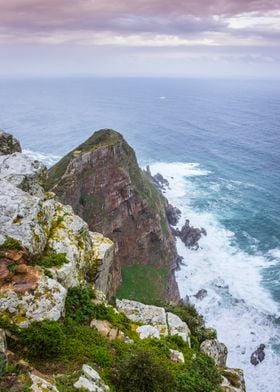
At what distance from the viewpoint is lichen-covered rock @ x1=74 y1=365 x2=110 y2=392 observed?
43.8ft

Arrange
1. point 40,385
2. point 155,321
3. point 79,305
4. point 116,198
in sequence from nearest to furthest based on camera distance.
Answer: point 40,385 < point 79,305 < point 155,321 < point 116,198

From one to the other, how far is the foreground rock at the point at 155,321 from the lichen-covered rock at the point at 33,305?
4888 mm

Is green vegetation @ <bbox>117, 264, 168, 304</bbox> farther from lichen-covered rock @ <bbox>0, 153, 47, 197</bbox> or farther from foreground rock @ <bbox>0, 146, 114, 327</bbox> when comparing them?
lichen-covered rock @ <bbox>0, 153, 47, 197</bbox>

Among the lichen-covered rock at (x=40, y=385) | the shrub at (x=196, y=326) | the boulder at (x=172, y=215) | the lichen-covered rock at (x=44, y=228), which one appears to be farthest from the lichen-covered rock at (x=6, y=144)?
the boulder at (x=172, y=215)

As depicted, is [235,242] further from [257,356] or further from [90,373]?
[90,373]

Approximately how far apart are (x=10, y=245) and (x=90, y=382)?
7039mm

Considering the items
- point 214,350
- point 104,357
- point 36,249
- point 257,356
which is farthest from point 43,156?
point 104,357

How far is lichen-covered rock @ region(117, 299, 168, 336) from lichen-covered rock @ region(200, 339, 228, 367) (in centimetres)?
234

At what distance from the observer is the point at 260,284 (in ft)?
287

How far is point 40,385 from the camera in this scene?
12406 mm

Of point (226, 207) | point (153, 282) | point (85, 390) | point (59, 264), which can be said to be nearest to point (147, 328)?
point (59, 264)

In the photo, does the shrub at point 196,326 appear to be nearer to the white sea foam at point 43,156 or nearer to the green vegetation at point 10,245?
the green vegetation at point 10,245

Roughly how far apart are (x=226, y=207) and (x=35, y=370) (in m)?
117

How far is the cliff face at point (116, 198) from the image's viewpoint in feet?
254
